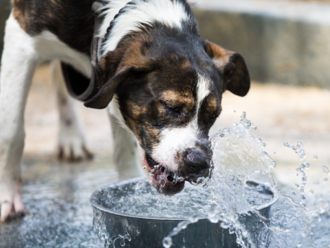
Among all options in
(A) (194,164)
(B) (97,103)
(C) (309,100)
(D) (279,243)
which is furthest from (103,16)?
(C) (309,100)

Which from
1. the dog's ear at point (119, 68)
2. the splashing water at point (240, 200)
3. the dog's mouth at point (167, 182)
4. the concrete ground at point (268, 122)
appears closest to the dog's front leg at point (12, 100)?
the dog's ear at point (119, 68)

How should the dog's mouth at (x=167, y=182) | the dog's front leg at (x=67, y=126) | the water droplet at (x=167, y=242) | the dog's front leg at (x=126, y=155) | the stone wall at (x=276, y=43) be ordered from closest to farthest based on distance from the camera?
1. the water droplet at (x=167, y=242)
2. the dog's mouth at (x=167, y=182)
3. the dog's front leg at (x=126, y=155)
4. the dog's front leg at (x=67, y=126)
5. the stone wall at (x=276, y=43)

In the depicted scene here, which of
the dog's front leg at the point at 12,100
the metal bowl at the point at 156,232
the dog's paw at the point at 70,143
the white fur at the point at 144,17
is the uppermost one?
the white fur at the point at 144,17

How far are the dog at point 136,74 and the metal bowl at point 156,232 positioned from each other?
35 centimetres

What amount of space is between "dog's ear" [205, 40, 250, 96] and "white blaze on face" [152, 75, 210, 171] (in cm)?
31

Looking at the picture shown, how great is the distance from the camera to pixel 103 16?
2623 millimetres

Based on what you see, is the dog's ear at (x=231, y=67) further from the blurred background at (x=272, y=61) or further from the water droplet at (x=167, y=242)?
the blurred background at (x=272, y=61)

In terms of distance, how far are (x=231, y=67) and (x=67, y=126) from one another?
2.00m

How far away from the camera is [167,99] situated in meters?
2.18

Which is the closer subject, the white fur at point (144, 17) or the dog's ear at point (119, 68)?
the dog's ear at point (119, 68)

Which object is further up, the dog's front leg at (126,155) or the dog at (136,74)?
the dog at (136,74)

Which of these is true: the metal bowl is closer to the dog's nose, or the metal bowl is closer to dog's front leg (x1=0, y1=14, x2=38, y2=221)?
the dog's nose

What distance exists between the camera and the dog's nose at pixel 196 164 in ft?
6.72

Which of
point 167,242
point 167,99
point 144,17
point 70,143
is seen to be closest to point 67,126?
point 70,143
